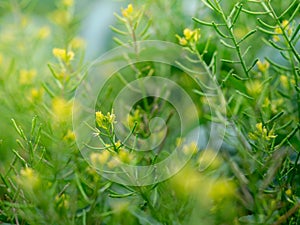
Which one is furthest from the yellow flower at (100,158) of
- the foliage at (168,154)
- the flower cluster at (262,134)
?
the flower cluster at (262,134)

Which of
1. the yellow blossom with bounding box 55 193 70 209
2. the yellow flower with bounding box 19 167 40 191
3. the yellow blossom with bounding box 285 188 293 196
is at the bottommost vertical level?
the yellow blossom with bounding box 55 193 70 209

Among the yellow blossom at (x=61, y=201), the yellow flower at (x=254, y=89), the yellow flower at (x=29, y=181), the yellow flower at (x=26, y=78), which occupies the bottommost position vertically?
the yellow blossom at (x=61, y=201)

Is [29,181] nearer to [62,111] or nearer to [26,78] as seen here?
[62,111]

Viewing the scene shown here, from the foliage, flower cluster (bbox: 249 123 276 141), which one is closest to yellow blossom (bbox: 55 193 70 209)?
the foliage

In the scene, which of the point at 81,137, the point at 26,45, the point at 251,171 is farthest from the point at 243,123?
the point at 26,45

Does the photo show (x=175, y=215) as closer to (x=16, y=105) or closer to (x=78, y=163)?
(x=78, y=163)

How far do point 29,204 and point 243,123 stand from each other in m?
0.20

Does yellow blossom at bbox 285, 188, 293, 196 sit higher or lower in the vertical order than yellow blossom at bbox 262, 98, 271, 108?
lower

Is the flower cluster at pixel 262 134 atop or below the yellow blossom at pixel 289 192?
atop

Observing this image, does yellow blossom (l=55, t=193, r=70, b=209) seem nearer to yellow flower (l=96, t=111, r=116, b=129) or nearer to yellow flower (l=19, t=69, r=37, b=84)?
yellow flower (l=96, t=111, r=116, b=129)

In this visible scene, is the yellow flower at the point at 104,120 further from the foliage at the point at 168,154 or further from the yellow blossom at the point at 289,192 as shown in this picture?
the yellow blossom at the point at 289,192

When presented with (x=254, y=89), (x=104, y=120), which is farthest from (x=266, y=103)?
(x=104, y=120)

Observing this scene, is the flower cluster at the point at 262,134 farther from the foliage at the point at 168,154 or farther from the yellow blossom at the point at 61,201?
the yellow blossom at the point at 61,201

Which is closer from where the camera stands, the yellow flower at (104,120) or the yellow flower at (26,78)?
the yellow flower at (104,120)
